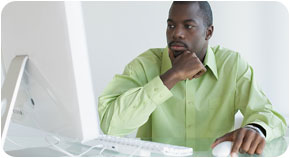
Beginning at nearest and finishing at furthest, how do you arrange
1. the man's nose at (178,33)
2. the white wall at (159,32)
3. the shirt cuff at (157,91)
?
the shirt cuff at (157,91)
the man's nose at (178,33)
the white wall at (159,32)

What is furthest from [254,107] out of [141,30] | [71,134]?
[141,30]

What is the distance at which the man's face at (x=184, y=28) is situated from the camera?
59.4 inches

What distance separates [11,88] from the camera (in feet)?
2.95

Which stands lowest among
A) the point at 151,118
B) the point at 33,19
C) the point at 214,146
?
the point at 151,118

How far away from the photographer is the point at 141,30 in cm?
287

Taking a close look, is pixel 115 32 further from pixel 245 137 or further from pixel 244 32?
pixel 245 137

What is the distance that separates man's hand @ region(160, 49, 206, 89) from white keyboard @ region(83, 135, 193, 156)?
0.38m

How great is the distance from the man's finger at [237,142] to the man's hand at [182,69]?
366 mm

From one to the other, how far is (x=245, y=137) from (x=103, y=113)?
0.56 m

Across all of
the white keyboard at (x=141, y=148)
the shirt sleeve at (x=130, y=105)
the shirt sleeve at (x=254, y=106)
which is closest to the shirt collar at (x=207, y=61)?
the shirt sleeve at (x=254, y=106)

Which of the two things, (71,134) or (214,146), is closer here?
(71,134)

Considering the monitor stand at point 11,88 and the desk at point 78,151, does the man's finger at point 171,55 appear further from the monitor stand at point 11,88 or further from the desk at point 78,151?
the monitor stand at point 11,88

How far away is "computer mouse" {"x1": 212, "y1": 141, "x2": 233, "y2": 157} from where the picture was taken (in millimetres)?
979

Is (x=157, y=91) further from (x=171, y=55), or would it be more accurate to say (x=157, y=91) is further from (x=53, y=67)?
(x=53, y=67)
